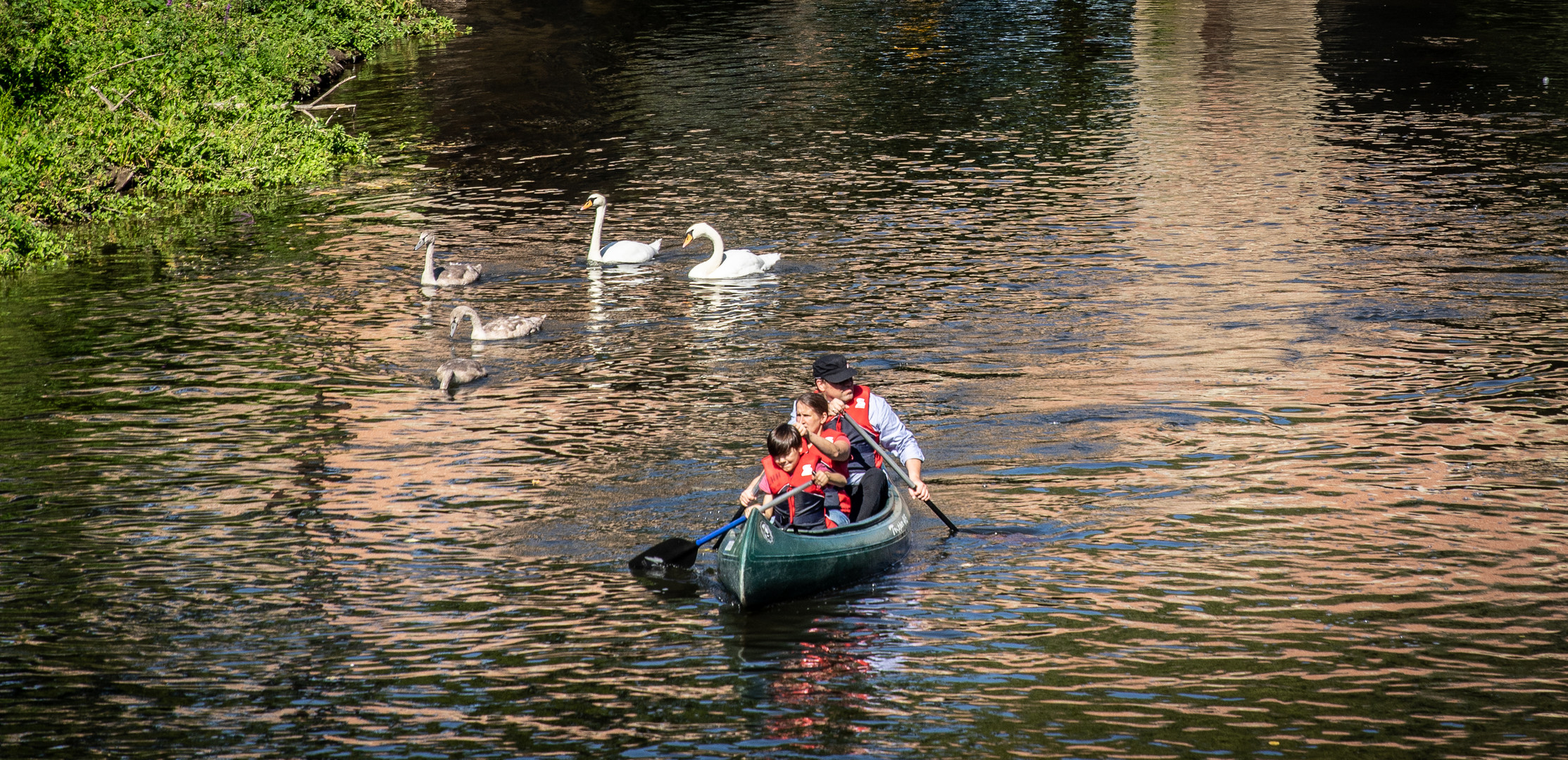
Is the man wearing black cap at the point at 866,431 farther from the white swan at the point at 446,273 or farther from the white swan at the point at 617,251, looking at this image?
the white swan at the point at 617,251

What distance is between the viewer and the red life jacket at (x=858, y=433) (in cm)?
1297

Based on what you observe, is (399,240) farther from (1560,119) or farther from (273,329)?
(1560,119)

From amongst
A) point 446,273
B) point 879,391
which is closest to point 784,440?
point 879,391

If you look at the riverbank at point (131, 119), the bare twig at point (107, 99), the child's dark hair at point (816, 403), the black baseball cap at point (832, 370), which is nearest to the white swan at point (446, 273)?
the riverbank at point (131, 119)

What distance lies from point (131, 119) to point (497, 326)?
1255cm

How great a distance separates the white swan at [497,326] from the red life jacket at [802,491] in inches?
288

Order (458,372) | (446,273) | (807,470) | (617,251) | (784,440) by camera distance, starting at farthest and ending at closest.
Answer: (617,251), (446,273), (458,372), (807,470), (784,440)

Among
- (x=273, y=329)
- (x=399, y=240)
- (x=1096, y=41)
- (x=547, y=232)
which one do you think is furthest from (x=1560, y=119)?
(x=273, y=329)

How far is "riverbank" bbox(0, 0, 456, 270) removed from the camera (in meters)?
25.1

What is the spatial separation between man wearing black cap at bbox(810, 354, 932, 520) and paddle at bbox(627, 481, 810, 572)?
26.9 inches

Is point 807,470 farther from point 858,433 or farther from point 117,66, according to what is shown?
point 117,66

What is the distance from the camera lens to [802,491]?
40.5 ft

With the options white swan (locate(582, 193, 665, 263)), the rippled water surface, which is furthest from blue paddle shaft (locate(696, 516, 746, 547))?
white swan (locate(582, 193, 665, 263))

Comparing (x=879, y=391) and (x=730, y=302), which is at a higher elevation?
(x=730, y=302)
